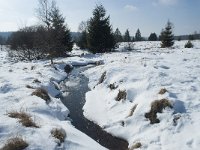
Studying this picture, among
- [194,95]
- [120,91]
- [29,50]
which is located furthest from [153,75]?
[29,50]

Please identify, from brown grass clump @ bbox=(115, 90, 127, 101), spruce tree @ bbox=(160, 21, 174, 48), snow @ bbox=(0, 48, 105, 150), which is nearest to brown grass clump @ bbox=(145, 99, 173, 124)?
snow @ bbox=(0, 48, 105, 150)

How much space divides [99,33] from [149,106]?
110ft

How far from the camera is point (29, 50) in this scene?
45.4 meters

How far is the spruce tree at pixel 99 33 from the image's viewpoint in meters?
45.5

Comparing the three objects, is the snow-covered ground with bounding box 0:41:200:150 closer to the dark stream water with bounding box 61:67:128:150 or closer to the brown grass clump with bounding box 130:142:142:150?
the brown grass clump with bounding box 130:142:142:150

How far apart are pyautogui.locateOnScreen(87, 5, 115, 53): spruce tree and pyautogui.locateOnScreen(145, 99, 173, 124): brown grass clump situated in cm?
3356

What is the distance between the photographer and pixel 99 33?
45500 millimetres

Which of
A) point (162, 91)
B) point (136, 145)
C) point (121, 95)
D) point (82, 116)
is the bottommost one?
point (82, 116)

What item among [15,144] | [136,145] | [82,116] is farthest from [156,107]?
[15,144]

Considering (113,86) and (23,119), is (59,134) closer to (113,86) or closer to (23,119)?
(23,119)

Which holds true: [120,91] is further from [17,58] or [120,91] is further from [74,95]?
[17,58]

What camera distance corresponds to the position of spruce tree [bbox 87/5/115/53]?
149 feet

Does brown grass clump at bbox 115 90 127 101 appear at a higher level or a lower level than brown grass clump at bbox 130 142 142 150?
higher

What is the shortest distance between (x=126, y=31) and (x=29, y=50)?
48327mm
